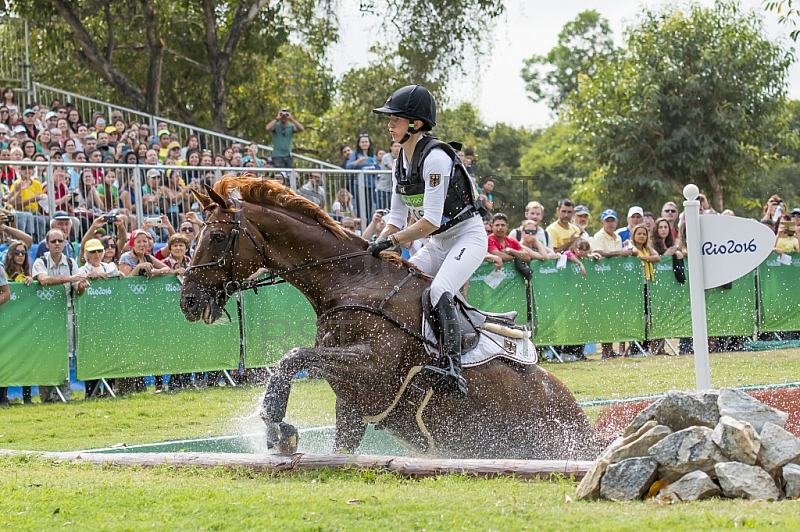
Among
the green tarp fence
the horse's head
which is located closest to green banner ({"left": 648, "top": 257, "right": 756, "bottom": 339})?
the green tarp fence

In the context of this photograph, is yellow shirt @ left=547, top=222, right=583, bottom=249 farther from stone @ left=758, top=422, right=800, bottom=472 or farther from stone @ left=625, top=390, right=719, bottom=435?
stone @ left=758, top=422, right=800, bottom=472

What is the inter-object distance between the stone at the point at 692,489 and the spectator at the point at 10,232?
10762 mm

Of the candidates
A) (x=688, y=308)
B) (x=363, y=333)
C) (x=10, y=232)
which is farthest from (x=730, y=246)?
(x=10, y=232)

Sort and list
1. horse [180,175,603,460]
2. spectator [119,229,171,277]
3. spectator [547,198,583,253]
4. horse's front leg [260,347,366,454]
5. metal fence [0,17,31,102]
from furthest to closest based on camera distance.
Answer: metal fence [0,17,31,102], spectator [547,198,583,253], spectator [119,229,171,277], horse [180,175,603,460], horse's front leg [260,347,366,454]

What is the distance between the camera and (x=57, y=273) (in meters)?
13.4

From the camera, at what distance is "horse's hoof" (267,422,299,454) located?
6938 mm

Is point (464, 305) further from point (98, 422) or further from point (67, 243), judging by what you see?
point (67, 243)

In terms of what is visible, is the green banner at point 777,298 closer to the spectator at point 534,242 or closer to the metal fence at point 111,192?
the spectator at point 534,242

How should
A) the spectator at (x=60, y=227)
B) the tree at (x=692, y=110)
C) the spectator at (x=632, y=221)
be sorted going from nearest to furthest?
the spectator at (x=60, y=227) < the spectator at (x=632, y=221) < the tree at (x=692, y=110)

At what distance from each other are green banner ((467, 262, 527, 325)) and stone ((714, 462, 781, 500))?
1001 cm

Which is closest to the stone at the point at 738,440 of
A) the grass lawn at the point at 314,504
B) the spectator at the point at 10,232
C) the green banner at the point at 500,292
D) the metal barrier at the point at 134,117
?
the grass lawn at the point at 314,504

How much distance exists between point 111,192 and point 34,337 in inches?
136

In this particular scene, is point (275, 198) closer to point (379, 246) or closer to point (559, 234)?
point (379, 246)

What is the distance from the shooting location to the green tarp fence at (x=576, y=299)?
52.3 ft
